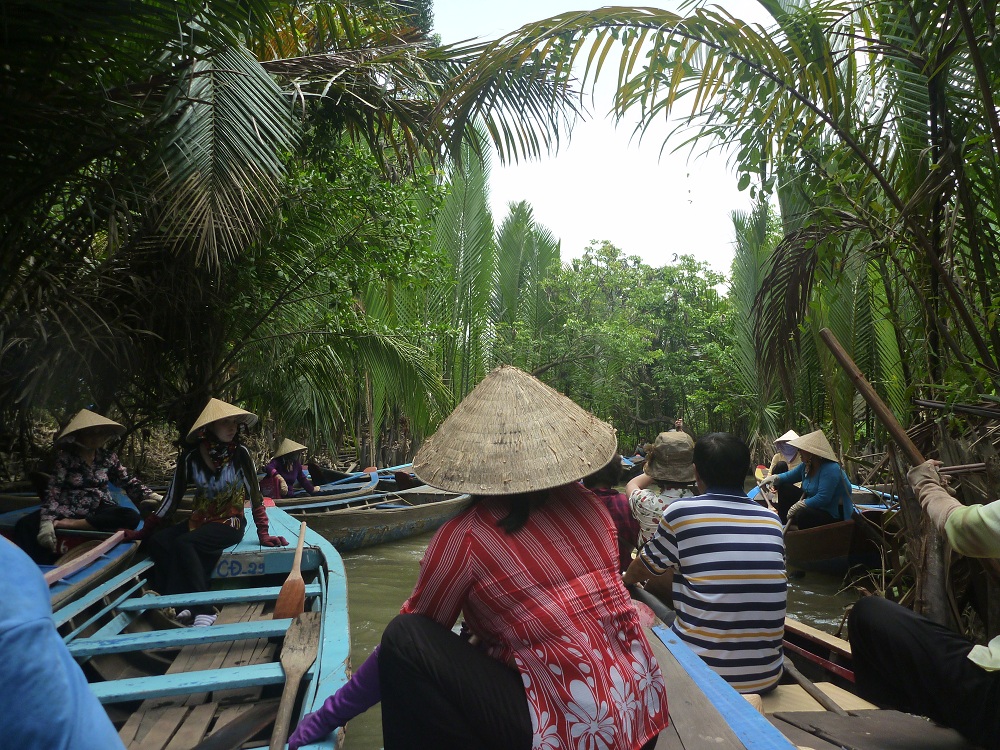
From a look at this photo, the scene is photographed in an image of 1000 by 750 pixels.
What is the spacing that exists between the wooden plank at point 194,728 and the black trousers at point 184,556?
1313mm

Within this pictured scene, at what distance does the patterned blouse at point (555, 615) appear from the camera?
154 cm

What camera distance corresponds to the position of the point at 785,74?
9.12ft

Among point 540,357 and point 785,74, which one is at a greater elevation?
point 785,74

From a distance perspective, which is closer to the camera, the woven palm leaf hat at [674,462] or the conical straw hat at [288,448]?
the woven palm leaf hat at [674,462]

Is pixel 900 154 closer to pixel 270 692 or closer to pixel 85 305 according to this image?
pixel 270 692

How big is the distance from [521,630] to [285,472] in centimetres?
838

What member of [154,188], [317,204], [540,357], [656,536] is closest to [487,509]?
[656,536]

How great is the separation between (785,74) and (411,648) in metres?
2.40

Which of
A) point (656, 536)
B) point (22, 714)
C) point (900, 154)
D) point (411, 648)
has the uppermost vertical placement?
point (900, 154)

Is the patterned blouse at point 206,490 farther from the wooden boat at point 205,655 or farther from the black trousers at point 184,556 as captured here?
the wooden boat at point 205,655

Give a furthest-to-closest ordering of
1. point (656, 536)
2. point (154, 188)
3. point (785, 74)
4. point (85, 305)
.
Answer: point (85, 305)
point (154, 188)
point (785, 74)
point (656, 536)

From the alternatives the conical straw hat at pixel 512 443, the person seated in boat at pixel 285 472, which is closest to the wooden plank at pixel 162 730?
the conical straw hat at pixel 512 443

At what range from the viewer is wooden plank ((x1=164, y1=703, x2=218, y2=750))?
2.55 m

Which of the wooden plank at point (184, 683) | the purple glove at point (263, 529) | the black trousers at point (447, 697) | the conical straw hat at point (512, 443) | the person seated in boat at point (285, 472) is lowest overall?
the person seated in boat at point (285, 472)
